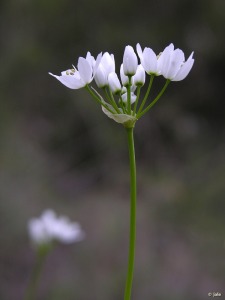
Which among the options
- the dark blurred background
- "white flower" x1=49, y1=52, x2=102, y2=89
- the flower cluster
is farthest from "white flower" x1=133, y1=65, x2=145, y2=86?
the dark blurred background

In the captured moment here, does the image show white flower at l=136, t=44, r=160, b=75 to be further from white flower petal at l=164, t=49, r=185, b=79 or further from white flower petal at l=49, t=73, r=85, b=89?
white flower petal at l=49, t=73, r=85, b=89

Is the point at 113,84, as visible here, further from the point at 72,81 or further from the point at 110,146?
the point at 110,146

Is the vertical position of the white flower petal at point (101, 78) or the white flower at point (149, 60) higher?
the white flower at point (149, 60)

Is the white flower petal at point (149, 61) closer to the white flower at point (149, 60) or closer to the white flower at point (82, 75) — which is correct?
the white flower at point (149, 60)

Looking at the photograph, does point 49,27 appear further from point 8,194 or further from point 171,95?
point 8,194

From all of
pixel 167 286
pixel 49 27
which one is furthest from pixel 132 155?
pixel 49 27

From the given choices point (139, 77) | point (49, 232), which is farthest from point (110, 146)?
point (139, 77)

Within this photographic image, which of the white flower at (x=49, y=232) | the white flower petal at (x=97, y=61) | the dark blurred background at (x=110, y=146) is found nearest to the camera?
the white flower petal at (x=97, y=61)

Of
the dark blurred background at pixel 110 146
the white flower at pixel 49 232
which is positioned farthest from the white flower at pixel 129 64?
the dark blurred background at pixel 110 146
